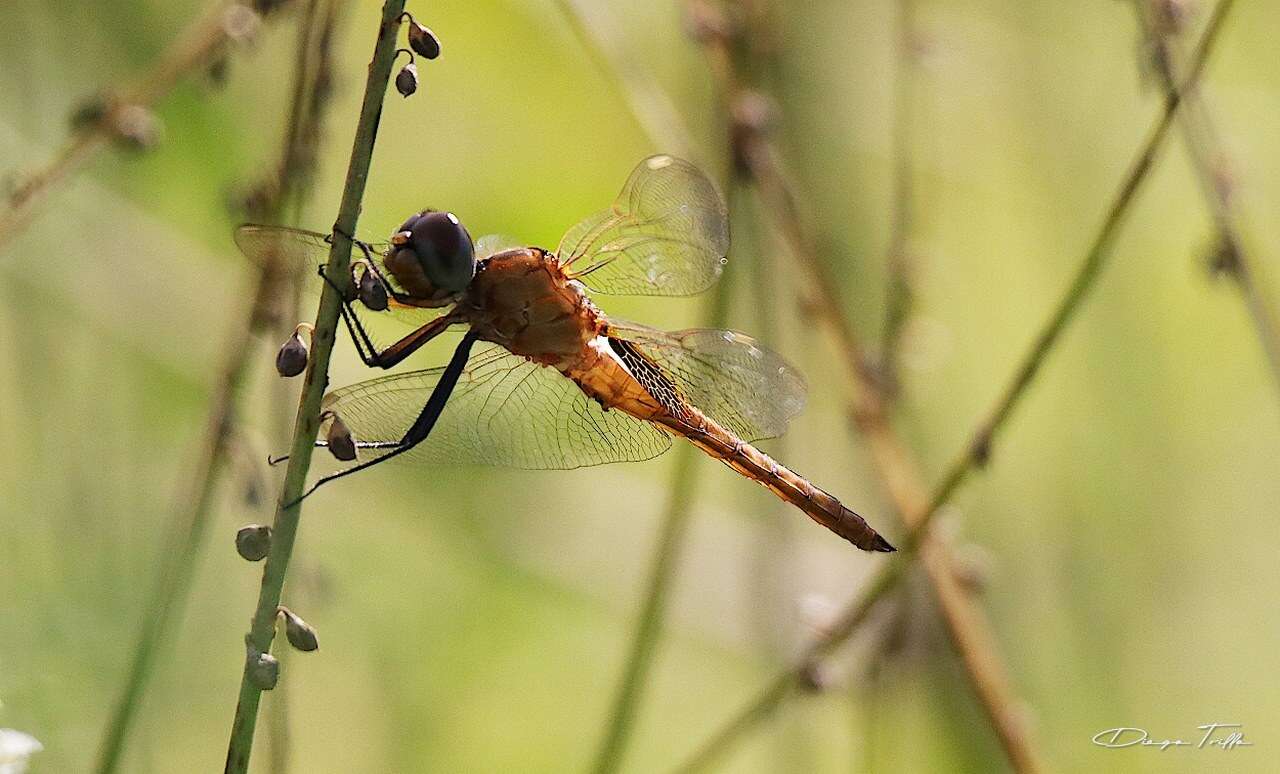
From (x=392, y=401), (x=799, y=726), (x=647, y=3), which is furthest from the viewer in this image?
(x=647, y=3)

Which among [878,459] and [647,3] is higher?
[647,3]

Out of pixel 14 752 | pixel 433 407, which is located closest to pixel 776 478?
pixel 433 407

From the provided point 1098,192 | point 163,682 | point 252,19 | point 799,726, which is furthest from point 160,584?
point 1098,192

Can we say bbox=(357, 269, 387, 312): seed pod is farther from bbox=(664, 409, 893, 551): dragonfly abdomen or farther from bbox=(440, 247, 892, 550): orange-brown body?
bbox=(664, 409, 893, 551): dragonfly abdomen

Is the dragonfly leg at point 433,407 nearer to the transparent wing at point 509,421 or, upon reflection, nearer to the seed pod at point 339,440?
the transparent wing at point 509,421

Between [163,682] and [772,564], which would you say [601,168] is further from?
[163,682]

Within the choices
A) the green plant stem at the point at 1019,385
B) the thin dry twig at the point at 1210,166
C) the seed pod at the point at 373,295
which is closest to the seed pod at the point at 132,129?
the seed pod at the point at 373,295
